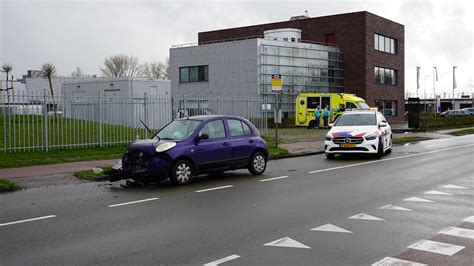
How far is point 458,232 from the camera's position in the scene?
6.79 meters

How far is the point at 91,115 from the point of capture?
20.9m

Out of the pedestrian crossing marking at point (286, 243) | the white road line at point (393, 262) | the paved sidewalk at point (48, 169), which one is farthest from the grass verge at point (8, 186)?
the white road line at point (393, 262)

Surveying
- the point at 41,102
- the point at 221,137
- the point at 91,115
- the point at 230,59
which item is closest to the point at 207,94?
the point at 230,59

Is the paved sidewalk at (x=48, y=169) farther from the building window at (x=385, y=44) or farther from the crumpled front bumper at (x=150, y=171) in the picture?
the building window at (x=385, y=44)

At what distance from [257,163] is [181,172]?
8.01 feet

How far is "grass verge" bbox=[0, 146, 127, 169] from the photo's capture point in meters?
15.1

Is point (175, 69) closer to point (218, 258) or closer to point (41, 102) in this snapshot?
point (41, 102)

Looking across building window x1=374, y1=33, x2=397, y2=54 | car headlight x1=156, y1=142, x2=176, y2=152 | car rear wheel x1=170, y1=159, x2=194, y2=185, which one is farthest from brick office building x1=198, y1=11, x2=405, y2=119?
car headlight x1=156, y1=142, x2=176, y2=152

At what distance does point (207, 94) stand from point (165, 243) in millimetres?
39447

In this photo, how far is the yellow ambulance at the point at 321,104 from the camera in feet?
116

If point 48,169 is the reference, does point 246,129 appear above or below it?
above

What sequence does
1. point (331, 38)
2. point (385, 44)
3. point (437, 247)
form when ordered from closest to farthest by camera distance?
point (437, 247)
point (331, 38)
point (385, 44)

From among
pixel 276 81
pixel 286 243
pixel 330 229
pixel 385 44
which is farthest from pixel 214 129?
pixel 385 44

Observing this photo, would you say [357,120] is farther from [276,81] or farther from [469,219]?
[469,219]
